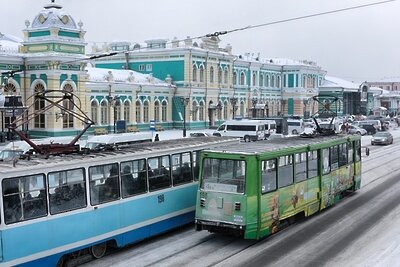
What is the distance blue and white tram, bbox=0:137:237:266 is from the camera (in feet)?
32.2

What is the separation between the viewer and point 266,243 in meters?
13.4

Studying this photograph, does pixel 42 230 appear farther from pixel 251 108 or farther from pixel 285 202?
pixel 251 108

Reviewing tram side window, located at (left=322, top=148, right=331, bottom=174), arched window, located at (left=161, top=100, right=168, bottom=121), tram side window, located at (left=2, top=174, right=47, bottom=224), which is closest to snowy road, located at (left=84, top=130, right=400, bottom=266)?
tram side window, located at (left=322, top=148, right=331, bottom=174)

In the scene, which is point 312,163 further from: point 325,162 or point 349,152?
point 349,152

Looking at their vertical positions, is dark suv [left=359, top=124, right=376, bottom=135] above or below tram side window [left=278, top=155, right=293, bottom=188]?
below

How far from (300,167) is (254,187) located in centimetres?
266

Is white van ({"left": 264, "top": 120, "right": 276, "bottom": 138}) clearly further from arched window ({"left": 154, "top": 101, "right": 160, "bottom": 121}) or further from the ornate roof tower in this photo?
the ornate roof tower

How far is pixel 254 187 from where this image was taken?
502 inches

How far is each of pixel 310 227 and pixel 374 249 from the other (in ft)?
8.28

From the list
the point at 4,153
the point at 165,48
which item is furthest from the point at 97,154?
the point at 165,48

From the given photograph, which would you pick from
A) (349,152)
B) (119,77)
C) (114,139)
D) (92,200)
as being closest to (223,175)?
(92,200)

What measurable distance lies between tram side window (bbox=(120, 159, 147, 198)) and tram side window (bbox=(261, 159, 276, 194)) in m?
2.80

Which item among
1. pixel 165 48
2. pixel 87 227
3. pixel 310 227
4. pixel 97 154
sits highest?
pixel 165 48

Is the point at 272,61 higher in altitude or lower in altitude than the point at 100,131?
higher
